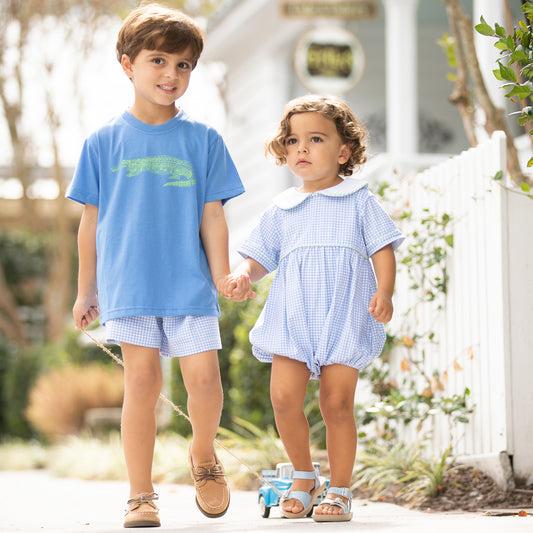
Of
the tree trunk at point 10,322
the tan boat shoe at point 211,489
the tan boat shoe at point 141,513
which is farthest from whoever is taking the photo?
the tree trunk at point 10,322

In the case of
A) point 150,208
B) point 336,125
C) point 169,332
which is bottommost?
point 169,332

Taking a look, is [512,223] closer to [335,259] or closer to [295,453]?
[335,259]

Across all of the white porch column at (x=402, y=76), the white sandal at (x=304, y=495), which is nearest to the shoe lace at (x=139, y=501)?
the white sandal at (x=304, y=495)

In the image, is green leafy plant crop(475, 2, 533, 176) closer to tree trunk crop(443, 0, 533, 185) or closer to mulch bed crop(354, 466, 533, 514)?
mulch bed crop(354, 466, 533, 514)

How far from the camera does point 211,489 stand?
11.4 ft

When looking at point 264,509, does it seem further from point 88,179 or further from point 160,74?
point 160,74

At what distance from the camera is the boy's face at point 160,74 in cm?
345

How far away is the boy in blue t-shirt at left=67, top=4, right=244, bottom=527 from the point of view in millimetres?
3410

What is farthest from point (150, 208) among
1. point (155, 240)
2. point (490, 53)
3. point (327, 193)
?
point (490, 53)

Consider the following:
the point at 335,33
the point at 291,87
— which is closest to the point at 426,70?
the point at 291,87

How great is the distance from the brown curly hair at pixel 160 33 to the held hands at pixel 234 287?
0.82m

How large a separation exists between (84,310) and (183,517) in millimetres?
1015

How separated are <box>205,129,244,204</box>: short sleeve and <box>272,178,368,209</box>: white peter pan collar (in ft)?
0.60

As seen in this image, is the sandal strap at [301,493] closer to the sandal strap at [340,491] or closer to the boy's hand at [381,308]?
the sandal strap at [340,491]
